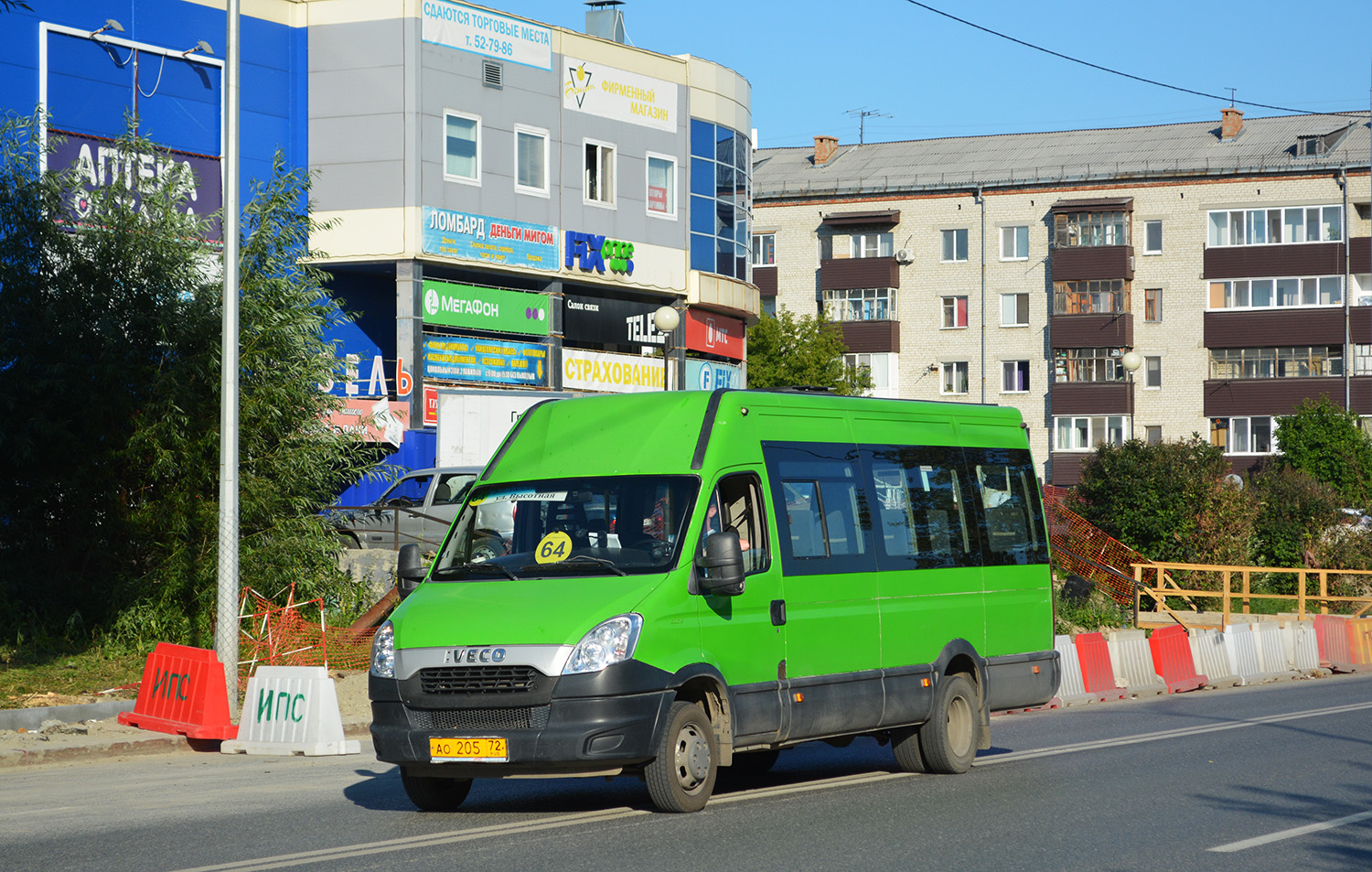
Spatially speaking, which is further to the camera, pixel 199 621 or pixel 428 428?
pixel 428 428

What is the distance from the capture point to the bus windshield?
938 centimetres

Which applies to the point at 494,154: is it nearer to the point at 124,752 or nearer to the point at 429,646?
the point at 124,752

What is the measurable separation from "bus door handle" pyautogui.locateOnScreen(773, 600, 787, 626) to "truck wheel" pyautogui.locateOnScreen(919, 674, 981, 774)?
76.9 inches

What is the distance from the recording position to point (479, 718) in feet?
29.0

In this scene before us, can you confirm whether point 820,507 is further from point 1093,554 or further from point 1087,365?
point 1087,365

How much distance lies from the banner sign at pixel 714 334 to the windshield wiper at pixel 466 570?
3060 cm

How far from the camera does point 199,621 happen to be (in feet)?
60.0

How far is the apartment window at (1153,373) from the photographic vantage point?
6894cm

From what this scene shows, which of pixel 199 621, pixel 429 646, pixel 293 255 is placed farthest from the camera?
pixel 293 255

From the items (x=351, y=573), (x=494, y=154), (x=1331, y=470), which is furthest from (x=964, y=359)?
(x=351, y=573)

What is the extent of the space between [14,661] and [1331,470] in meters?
51.7

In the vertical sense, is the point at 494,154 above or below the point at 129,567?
above

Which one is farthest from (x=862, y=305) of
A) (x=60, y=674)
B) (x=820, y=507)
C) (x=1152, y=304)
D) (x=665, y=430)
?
(x=665, y=430)

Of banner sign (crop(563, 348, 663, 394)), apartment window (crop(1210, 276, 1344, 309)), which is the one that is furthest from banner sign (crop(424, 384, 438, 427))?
apartment window (crop(1210, 276, 1344, 309))
